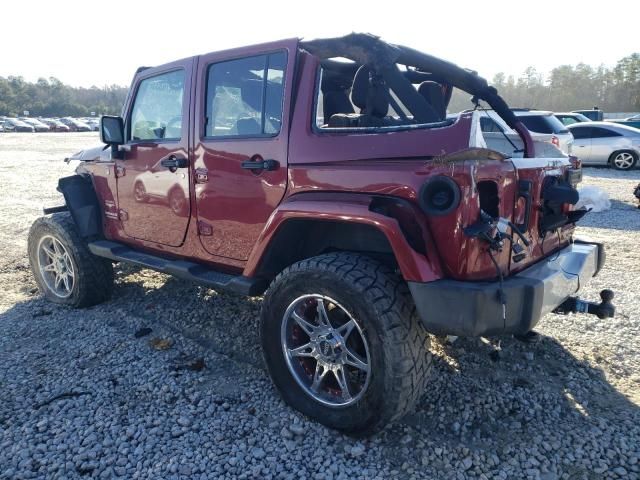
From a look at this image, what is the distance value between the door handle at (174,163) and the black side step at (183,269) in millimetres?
709

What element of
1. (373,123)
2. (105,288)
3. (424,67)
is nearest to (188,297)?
(105,288)

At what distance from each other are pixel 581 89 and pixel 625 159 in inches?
1914

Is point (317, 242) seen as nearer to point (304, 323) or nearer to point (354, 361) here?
point (304, 323)

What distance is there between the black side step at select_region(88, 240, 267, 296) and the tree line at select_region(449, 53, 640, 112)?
48.7 m

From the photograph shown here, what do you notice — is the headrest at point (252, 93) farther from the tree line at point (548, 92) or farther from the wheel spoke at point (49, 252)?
the tree line at point (548, 92)

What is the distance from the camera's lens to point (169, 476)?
2.42 metres

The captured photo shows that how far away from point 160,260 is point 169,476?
186 cm

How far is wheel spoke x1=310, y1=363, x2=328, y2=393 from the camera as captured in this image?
2.81 meters

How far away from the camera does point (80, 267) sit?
438 cm

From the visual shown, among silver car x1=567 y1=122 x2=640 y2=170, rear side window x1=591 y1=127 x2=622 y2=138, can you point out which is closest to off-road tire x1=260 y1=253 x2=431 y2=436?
silver car x1=567 y1=122 x2=640 y2=170

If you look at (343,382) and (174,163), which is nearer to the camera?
(343,382)

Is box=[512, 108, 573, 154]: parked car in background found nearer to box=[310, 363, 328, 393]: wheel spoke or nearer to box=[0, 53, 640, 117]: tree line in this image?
box=[310, 363, 328, 393]: wheel spoke

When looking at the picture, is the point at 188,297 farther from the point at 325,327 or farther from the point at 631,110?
the point at 631,110

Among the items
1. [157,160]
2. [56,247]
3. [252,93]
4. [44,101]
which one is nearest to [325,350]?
[252,93]
